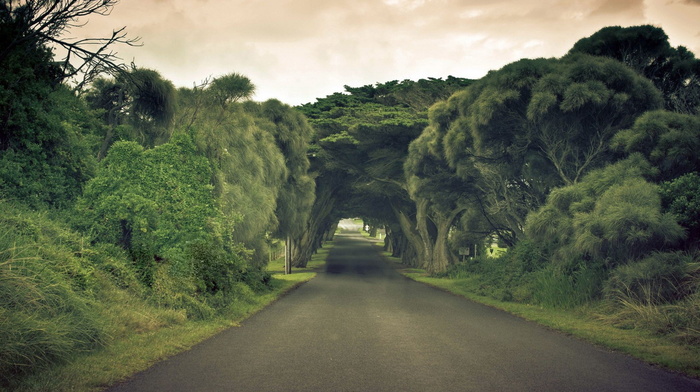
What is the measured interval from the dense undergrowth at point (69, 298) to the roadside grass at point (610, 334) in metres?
7.97

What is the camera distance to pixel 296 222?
95.3ft

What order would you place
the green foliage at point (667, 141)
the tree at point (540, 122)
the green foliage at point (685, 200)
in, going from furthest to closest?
the tree at point (540, 122) < the green foliage at point (667, 141) < the green foliage at point (685, 200)

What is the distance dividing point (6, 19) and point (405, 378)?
10421 millimetres

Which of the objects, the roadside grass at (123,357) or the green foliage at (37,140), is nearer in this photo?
the roadside grass at (123,357)

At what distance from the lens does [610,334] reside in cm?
1052

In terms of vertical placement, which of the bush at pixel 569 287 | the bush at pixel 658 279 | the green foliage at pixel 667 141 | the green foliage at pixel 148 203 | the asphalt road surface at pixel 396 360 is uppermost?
the green foliage at pixel 667 141

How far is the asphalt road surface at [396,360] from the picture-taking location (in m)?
6.72

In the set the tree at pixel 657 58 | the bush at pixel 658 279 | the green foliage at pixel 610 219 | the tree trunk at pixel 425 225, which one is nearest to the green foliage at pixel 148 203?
the green foliage at pixel 610 219

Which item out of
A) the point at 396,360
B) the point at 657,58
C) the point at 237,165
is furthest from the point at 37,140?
the point at 657,58

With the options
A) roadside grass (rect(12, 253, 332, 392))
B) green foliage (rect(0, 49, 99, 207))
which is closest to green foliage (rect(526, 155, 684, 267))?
roadside grass (rect(12, 253, 332, 392))

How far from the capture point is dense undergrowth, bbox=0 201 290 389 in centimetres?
685

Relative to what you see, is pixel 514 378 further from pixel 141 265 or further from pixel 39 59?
pixel 39 59

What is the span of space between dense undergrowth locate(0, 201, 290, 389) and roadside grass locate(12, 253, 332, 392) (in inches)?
5.1

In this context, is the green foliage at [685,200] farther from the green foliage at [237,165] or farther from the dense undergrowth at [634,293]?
the green foliage at [237,165]
